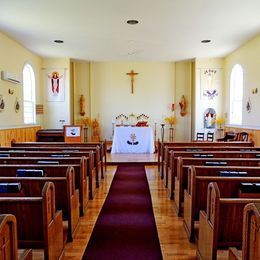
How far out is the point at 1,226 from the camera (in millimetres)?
1104

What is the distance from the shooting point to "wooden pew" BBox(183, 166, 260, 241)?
2.35 metres

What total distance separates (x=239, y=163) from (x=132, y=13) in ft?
10.8

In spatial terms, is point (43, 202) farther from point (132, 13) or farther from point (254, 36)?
point (254, 36)

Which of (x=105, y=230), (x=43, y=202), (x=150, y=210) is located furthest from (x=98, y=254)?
(x=150, y=210)

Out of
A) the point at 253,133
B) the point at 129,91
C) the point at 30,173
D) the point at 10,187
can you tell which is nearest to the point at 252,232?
the point at 10,187

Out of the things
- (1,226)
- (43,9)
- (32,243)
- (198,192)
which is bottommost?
(32,243)

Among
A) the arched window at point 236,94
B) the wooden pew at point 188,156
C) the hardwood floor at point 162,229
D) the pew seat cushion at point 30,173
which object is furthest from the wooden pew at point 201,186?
the arched window at point 236,94

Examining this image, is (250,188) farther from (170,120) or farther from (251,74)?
(170,120)

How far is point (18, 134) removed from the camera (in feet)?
23.7

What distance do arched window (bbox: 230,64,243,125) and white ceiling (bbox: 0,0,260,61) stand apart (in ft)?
2.25

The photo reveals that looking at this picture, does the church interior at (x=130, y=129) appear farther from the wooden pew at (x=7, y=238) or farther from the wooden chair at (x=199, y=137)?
the wooden chair at (x=199, y=137)

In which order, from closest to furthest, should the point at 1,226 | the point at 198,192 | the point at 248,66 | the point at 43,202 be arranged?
the point at 1,226, the point at 43,202, the point at 198,192, the point at 248,66

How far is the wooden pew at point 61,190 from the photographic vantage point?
231 centimetres

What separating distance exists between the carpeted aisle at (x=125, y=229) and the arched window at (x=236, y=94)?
16.1 ft
